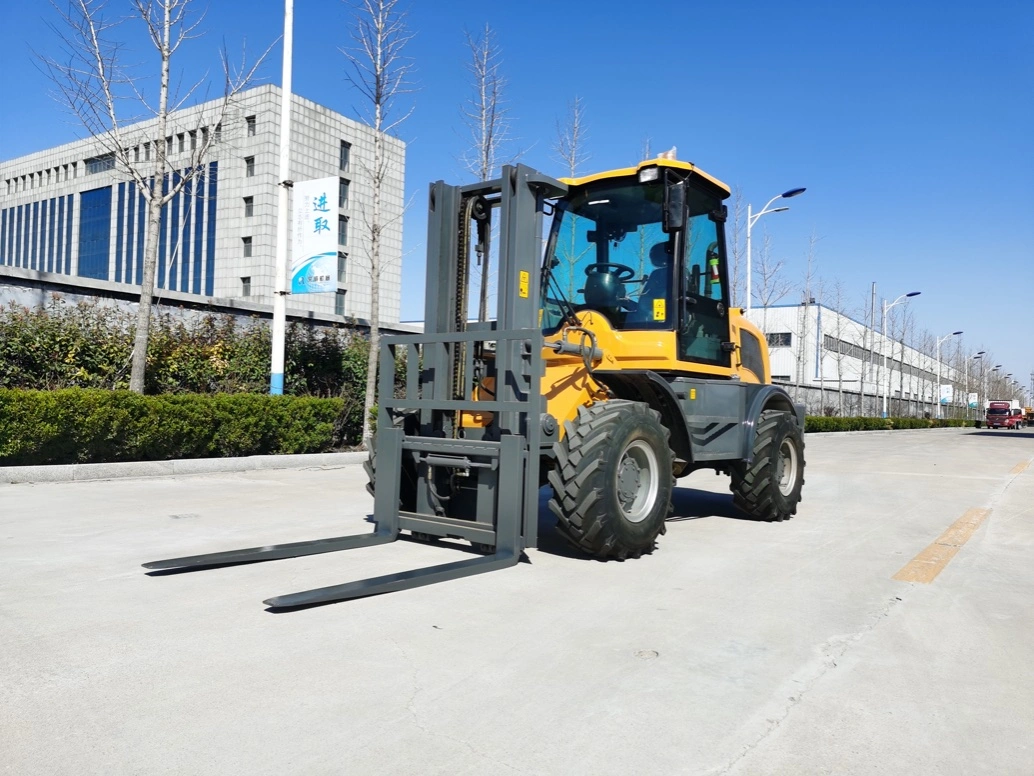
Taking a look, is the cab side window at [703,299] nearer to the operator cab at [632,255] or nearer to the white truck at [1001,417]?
the operator cab at [632,255]

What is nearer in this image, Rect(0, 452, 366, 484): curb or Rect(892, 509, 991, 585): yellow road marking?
Rect(892, 509, 991, 585): yellow road marking

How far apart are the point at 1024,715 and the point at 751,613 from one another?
5.16ft

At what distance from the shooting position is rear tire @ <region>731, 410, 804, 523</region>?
8219mm

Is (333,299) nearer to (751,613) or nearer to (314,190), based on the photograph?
(314,190)

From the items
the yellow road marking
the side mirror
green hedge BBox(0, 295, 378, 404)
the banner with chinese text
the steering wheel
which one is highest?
the banner with chinese text

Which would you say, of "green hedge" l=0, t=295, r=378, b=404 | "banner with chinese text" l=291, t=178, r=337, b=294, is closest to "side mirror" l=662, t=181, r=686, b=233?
"banner with chinese text" l=291, t=178, r=337, b=294

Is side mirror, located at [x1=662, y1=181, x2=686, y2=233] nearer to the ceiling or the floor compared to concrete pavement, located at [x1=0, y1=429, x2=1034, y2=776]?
nearer to the ceiling

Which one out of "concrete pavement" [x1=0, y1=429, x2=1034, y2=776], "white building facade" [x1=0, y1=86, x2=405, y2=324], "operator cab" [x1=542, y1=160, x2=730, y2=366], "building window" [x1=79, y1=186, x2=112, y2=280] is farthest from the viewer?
"building window" [x1=79, y1=186, x2=112, y2=280]

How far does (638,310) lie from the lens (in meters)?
6.98

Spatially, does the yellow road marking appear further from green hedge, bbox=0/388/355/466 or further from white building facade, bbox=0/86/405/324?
white building facade, bbox=0/86/405/324

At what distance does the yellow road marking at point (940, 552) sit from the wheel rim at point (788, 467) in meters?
1.61

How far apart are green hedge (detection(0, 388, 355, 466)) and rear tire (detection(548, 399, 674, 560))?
7621 millimetres

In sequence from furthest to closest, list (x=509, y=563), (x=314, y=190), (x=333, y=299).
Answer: (x=333, y=299), (x=314, y=190), (x=509, y=563)

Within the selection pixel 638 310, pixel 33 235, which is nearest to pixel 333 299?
pixel 33 235
